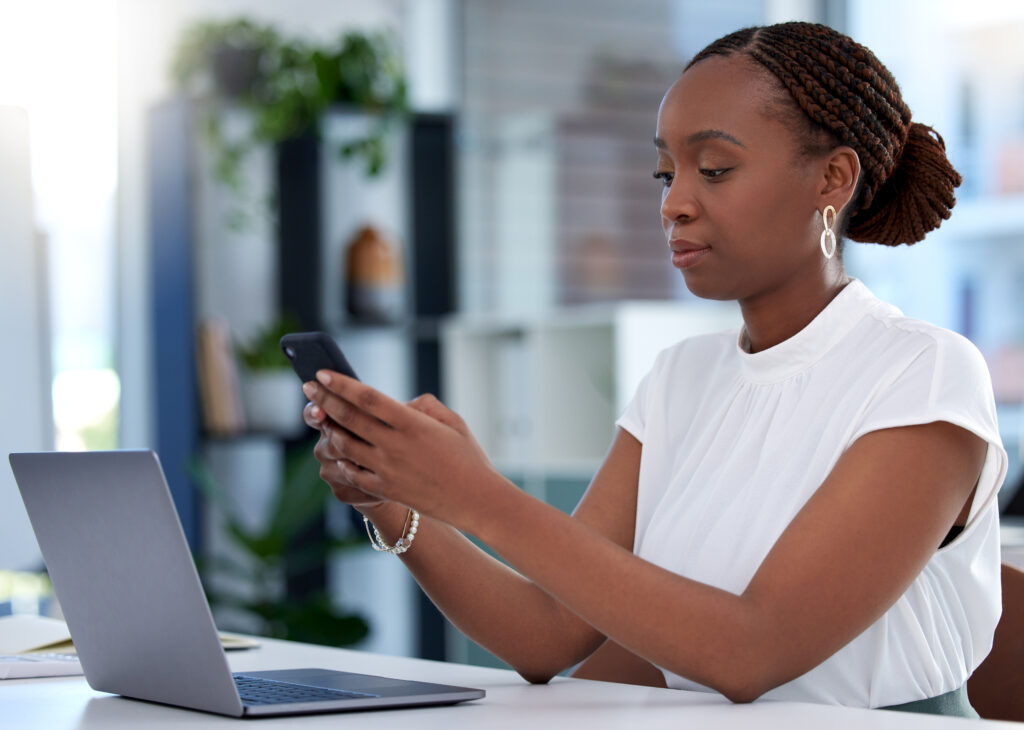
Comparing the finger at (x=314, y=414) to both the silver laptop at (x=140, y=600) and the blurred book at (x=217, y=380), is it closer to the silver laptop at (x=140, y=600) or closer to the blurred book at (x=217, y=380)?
the silver laptop at (x=140, y=600)

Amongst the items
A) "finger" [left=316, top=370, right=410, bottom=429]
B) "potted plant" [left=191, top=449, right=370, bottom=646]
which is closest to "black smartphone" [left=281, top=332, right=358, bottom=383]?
"finger" [left=316, top=370, right=410, bottom=429]

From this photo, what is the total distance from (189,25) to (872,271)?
8.13ft

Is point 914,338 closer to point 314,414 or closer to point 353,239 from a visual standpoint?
point 314,414

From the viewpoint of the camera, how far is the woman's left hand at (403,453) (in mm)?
1005

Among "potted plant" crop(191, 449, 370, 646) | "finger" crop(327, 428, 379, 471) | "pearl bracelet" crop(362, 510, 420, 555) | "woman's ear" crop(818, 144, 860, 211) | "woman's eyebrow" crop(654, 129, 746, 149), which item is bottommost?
"potted plant" crop(191, 449, 370, 646)

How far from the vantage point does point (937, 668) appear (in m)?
1.23

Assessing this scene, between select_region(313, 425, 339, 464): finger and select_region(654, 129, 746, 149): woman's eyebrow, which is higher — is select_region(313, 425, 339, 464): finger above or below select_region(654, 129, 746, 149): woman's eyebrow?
below

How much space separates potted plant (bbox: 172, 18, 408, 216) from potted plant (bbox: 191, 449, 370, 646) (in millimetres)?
1021

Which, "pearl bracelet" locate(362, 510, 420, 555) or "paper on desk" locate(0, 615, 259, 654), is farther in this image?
"paper on desk" locate(0, 615, 259, 654)

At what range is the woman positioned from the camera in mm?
1079

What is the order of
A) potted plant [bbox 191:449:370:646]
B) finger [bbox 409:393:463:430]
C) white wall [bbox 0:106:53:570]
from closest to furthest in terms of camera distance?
finger [bbox 409:393:463:430] → white wall [bbox 0:106:53:570] → potted plant [bbox 191:449:370:646]

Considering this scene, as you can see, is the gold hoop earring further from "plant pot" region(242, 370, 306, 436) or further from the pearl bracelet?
"plant pot" region(242, 370, 306, 436)

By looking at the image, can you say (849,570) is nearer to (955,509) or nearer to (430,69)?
(955,509)

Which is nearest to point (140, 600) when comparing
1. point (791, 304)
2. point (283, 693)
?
point (283, 693)
